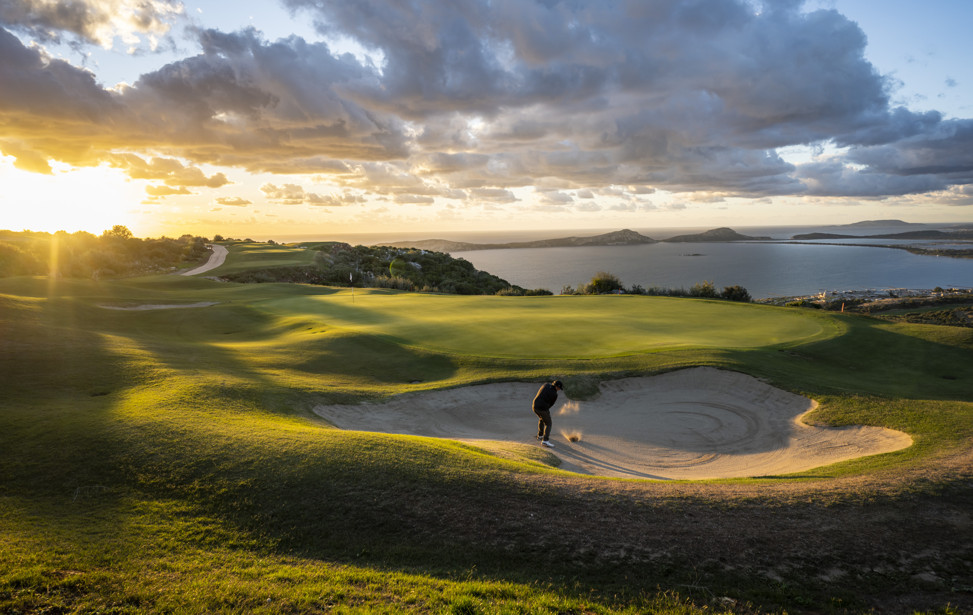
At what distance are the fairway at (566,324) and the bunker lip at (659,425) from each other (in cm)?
297

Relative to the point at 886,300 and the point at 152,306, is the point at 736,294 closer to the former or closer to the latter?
the point at 886,300

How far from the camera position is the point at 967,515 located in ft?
23.2

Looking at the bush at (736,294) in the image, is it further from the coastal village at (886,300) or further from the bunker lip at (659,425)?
the bunker lip at (659,425)

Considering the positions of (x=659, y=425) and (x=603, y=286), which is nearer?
(x=659, y=425)

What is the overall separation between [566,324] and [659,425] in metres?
9.58

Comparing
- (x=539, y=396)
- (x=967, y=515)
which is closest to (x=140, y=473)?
(x=539, y=396)

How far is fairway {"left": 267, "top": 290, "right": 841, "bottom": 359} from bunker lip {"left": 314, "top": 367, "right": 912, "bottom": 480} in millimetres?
2974

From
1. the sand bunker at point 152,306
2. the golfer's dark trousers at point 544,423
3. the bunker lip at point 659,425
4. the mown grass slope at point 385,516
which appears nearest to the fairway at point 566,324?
the bunker lip at point 659,425

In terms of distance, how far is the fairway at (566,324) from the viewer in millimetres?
18688

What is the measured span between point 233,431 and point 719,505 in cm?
870

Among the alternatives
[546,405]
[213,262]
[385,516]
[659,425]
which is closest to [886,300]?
[659,425]

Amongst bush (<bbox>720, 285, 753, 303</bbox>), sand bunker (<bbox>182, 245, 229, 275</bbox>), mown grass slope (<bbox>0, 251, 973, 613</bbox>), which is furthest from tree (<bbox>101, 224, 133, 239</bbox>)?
bush (<bbox>720, 285, 753, 303</bbox>)

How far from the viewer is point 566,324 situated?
72.9 feet

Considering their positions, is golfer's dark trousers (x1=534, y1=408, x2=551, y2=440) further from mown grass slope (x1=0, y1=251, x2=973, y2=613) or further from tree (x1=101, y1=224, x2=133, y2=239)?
→ tree (x1=101, y1=224, x2=133, y2=239)
